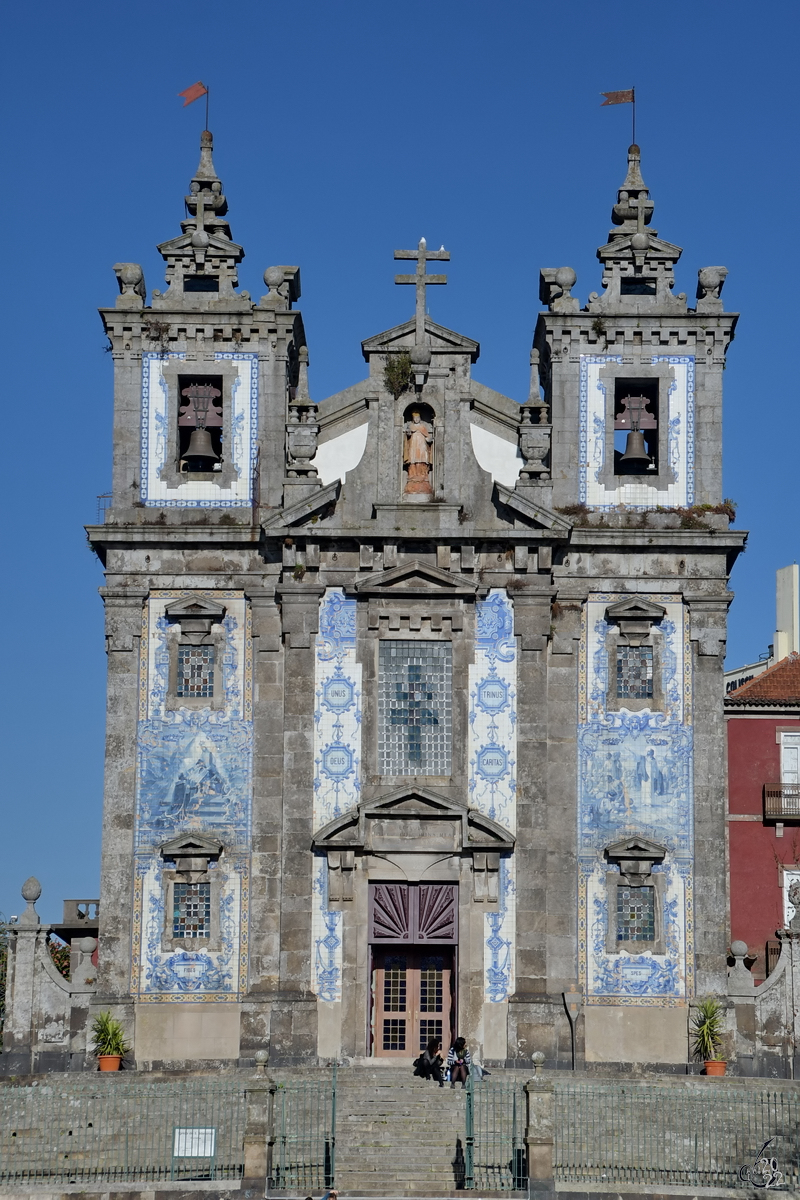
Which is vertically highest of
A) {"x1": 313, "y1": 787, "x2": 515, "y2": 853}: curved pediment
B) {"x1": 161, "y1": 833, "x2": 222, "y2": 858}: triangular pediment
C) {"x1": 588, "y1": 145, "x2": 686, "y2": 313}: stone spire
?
{"x1": 588, "y1": 145, "x2": 686, "y2": 313}: stone spire

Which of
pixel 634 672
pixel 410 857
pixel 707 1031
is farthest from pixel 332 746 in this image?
pixel 707 1031

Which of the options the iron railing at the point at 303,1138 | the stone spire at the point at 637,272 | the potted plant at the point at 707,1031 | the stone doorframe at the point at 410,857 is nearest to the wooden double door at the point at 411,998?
the stone doorframe at the point at 410,857

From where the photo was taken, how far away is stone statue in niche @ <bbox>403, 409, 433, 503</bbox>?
40.2 meters

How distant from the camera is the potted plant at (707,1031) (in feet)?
124

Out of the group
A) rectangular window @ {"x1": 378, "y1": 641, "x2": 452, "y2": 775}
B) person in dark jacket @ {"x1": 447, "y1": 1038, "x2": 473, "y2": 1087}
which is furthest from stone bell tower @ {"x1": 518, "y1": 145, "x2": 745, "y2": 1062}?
person in dark jacket @ {"x1": 447, "y1": 1038, "x2": 473, "y2": 1087}

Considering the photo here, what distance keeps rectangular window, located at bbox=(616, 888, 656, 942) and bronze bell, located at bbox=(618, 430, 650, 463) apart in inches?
303

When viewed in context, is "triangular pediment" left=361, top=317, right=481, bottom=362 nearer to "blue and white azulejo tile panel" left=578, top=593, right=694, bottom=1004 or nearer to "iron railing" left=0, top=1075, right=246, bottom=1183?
"blue and white azulejo tile panel" left=578, top=593, right=694, bottom=1004

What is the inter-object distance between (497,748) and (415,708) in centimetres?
158

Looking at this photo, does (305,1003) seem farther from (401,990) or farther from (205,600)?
(205,600)

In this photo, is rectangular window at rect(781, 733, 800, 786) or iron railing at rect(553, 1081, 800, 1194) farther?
rectangular window at rect(781, 733, 800, 786)

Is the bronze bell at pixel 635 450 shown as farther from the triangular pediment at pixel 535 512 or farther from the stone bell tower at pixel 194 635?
the stone bell tower at pixel 194 635

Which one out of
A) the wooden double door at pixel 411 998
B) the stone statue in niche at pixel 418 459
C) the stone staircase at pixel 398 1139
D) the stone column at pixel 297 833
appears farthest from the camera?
the stone statue in niche at pixel 418 459

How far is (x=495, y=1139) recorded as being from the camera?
32812 millimetres

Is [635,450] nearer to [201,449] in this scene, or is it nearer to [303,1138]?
[201,449]
